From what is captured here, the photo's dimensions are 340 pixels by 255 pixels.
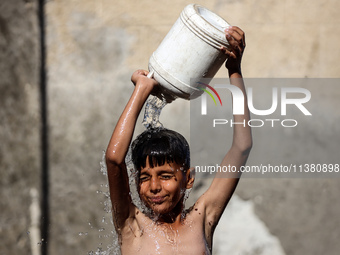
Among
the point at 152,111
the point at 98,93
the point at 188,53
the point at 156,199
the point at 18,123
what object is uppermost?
the point at 98,93

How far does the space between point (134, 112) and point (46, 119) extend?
2764mm

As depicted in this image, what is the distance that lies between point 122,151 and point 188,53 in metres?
0.57

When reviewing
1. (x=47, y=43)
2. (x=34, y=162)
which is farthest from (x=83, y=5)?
(x=34, y=162)

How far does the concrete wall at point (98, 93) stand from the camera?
5.02 m

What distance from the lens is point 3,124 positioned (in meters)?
5.21

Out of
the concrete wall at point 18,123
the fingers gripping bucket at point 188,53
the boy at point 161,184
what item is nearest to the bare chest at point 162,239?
the boy at point 161,184

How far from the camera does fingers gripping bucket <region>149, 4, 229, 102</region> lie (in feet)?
8.86

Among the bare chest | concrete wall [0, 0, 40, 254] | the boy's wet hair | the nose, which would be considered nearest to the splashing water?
the boy's wet hair

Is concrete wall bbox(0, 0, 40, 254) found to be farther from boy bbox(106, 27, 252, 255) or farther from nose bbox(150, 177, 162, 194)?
nose bbox(150, 177, 162, 194)

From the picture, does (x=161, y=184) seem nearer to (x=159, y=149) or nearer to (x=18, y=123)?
(x=159, y=149)

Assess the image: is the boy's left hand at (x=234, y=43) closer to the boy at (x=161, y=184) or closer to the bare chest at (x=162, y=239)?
the boy at (x=161, y=184)

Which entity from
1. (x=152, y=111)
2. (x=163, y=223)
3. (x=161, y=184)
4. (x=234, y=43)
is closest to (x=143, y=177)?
(x=161, y=184)

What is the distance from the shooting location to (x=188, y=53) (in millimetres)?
2748

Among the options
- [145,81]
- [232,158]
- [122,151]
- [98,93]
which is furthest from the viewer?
[98,93]
